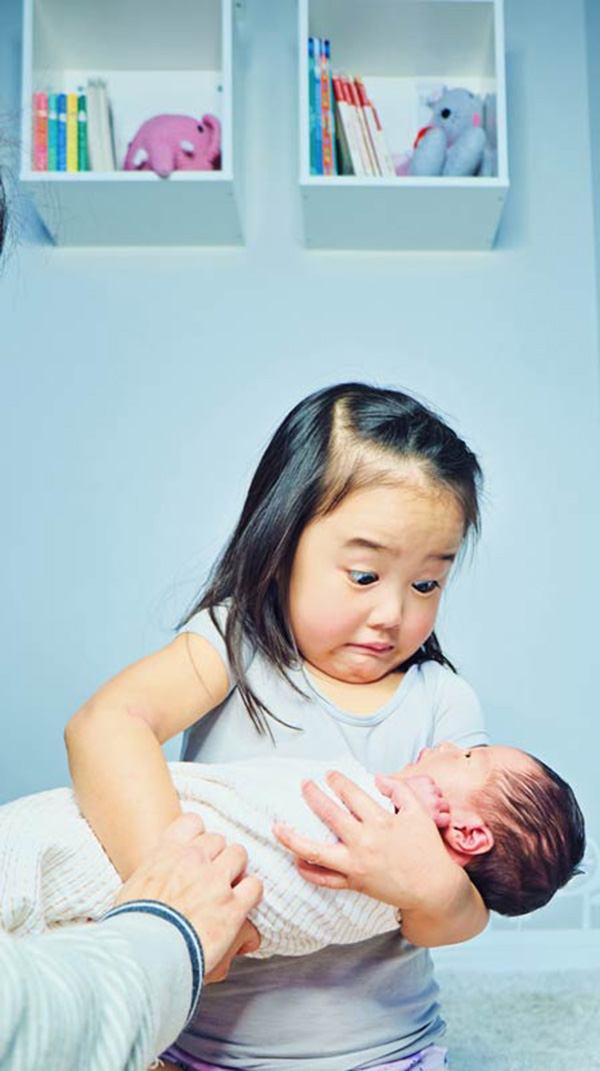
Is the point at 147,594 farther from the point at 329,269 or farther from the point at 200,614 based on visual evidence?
the point at 200,614

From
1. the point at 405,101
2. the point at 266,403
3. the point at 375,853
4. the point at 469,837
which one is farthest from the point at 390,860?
the point at 405,101

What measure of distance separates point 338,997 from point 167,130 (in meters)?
1.75

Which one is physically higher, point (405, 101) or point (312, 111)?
point (405, 101)

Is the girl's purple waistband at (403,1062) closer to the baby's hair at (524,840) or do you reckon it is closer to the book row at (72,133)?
the baby's hair at (524,840)

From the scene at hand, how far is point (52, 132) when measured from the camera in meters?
2.27

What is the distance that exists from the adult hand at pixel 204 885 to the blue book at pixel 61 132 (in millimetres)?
1683

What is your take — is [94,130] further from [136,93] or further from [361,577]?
[361,577]

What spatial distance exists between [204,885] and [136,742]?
0.67ft

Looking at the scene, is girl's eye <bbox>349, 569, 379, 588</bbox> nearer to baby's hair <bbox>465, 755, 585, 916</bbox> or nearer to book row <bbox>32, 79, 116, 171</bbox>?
baby's hair <bbox>465, 755, 585, 916</bbox>

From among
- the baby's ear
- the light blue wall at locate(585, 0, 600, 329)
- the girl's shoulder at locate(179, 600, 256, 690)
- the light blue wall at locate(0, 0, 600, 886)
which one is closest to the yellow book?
the light blue wall at locate(0, 0, 600, 886)

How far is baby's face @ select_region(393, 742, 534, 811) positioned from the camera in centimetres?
111

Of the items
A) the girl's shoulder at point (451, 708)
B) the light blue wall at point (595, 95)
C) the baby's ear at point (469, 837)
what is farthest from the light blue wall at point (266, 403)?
the baby's ear at point (469, 837)

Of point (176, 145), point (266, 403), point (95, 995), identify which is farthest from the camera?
point (266, 403)

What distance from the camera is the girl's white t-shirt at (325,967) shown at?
3.68 ft
